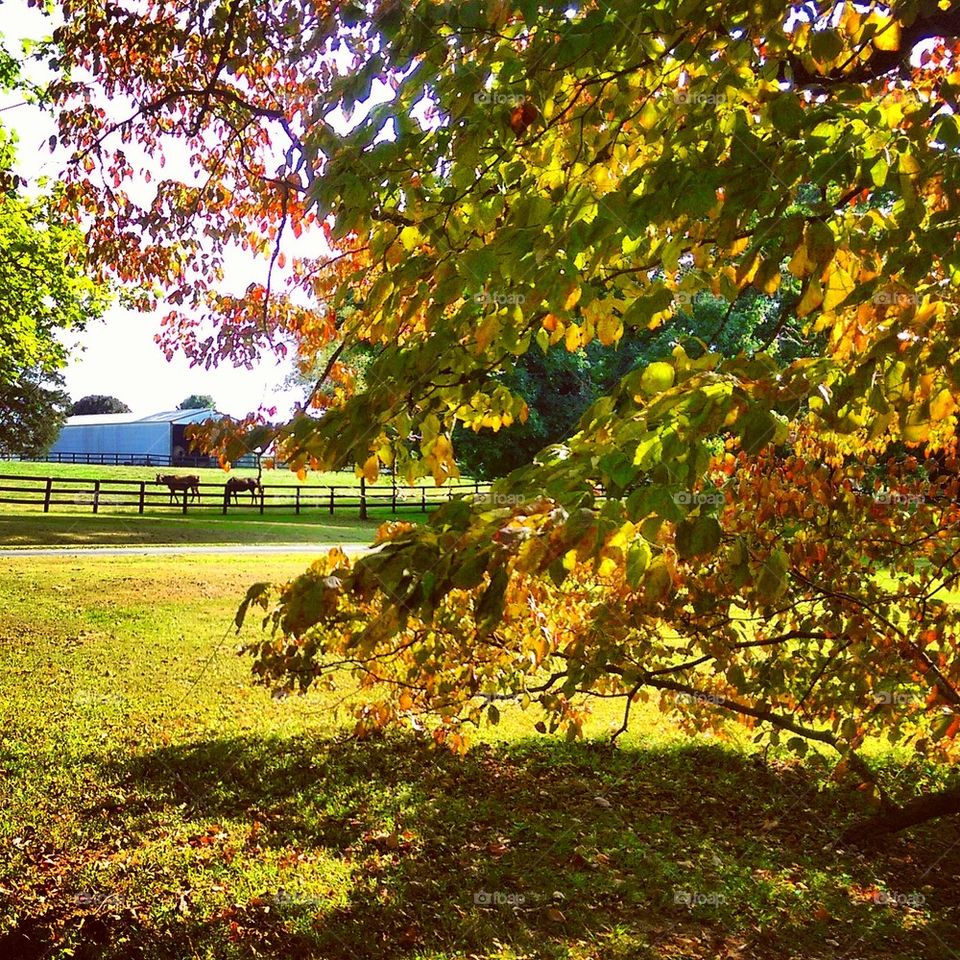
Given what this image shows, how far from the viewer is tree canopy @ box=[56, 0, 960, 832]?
8.15ft

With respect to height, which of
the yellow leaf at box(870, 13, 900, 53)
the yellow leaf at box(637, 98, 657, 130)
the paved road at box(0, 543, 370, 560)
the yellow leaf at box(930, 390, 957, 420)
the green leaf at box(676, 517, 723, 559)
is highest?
the yellow leaf at box(870, 13, 900, 53)

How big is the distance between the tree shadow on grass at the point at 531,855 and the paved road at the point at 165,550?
30.9 ft

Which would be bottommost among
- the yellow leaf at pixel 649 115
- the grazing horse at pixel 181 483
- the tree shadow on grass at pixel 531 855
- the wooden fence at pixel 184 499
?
the tree shadow on grass at pixel 531 855

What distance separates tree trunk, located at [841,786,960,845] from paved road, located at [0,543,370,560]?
11.6 metres

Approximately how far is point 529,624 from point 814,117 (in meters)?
3.25

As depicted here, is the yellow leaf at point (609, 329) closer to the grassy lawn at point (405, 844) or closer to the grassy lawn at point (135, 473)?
the grassy lawn at point (405, 844)

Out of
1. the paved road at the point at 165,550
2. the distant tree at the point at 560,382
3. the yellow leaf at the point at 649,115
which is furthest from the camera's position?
the paved road at the point at 165,550

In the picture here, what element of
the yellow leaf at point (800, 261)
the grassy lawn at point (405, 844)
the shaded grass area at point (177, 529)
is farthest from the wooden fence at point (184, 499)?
the yellow leaf at point (800, 261)

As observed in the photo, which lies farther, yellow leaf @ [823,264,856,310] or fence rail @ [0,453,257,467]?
fence rail @ [0,453,257,467]

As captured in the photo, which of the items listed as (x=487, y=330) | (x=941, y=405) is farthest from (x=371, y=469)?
(x=941, y=405)

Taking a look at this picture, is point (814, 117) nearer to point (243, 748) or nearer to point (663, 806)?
point (663, 806)

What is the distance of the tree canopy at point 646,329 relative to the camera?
249 centimetres

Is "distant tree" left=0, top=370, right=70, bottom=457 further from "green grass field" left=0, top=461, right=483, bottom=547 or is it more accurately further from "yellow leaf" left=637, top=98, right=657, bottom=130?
"yellow leaf" left=637, top=98, right=657, bottom=130

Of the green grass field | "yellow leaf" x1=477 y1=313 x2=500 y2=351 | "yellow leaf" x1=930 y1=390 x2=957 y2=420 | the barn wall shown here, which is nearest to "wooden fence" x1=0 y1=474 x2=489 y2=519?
the green grass field
